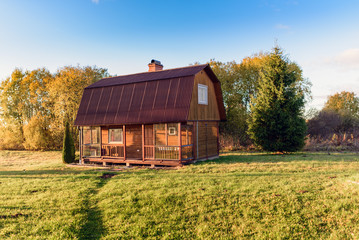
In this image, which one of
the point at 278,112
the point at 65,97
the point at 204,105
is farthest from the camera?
the point at 65,97

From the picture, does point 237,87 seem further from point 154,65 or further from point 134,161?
point 134,161

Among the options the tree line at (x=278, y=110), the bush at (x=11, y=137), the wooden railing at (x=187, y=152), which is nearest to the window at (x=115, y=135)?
the wooden railing at (x=187, y=152)

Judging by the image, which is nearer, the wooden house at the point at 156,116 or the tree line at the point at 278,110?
the wooden house at the point at 156,116

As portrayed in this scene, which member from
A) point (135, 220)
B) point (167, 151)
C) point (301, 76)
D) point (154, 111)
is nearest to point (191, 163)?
point (167, 151)

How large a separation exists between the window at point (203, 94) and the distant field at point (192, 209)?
6.80 metres

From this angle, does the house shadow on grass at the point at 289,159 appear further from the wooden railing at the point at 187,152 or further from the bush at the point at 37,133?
the bush at the point at 37,133

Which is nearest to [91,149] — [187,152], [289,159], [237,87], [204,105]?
[187,152]

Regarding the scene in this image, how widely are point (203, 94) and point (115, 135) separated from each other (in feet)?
22.2

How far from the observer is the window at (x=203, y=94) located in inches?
610

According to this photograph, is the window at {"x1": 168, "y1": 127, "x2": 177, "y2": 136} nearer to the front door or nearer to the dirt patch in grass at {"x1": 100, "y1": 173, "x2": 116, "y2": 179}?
the front door

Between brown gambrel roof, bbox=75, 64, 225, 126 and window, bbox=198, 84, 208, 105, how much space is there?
117 cm

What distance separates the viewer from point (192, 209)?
6.79 meters

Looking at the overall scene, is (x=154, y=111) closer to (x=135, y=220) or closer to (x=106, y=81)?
(x=106, y=81)

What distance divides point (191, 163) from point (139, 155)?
3.85 metres
